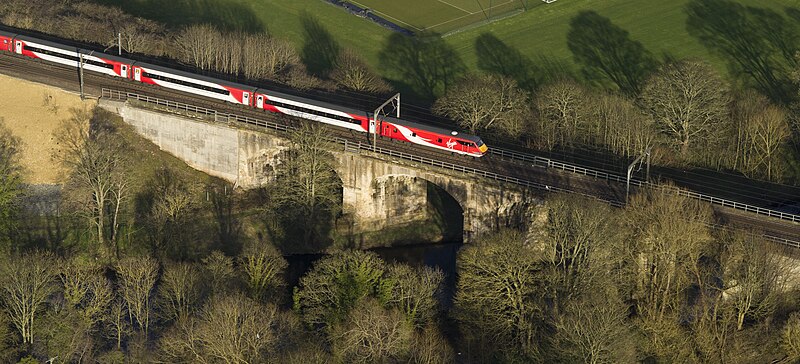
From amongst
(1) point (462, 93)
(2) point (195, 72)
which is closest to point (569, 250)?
(1) point (462, 93)

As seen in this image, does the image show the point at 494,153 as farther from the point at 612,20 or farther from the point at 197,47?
the point at 612,20

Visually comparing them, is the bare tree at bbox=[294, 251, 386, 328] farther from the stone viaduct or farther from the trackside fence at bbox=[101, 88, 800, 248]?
the trackside fence at bbox=[101, 88, 800, 248]

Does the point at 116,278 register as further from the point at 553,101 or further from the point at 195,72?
the point at 553,101

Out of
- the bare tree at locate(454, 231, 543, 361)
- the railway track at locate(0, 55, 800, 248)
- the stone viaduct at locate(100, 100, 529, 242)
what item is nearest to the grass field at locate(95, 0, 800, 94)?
the railway track at locate(0, 55, 800, 248)

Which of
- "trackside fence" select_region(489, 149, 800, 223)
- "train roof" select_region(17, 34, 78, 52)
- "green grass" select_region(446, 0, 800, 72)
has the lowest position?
"trackside fence" select_region(489, 149, 800, 223)

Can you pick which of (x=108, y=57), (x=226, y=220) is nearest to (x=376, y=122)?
(x=226, y=220)

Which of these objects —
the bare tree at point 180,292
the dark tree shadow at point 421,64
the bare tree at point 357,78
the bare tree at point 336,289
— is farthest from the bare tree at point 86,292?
the dark tree shadow at point 421,64
